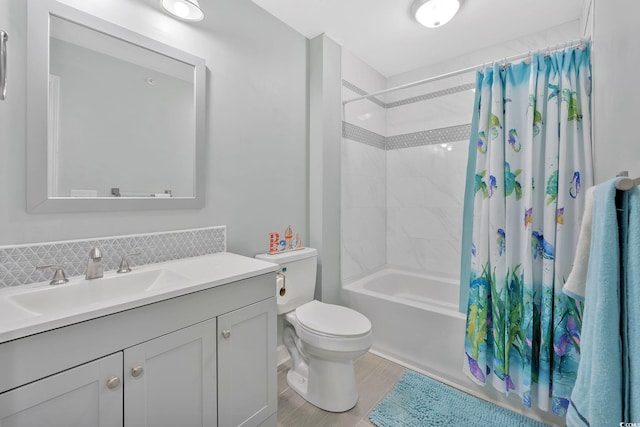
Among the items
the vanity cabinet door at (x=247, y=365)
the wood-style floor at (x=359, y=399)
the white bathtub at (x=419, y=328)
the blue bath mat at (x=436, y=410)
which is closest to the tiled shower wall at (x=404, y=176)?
the white bathtub at (x=419, y=328)

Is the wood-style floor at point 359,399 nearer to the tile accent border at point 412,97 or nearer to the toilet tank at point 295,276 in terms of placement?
the toilet tank at point 295,276

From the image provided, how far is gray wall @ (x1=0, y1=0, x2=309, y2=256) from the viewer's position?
3.48ft

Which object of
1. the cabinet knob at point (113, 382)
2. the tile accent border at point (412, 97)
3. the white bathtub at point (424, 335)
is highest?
the tile accent border at point (412, 97)

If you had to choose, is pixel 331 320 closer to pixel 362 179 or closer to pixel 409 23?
pixel 362 179

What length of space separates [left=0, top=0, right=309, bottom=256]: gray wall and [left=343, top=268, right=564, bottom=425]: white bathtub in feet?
2.58

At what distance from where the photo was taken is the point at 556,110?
1.57m

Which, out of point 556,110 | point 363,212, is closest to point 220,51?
point 363,212

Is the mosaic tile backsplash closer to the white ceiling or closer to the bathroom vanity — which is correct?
the bathroom vanity

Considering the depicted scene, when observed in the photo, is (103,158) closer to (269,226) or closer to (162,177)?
(162,177)

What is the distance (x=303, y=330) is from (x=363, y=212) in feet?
4.48

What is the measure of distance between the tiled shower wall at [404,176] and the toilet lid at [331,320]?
645 mm

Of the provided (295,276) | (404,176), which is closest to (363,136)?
(404,176)

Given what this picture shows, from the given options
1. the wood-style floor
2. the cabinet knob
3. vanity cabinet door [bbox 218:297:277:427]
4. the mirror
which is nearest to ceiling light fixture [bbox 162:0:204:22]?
the mirror

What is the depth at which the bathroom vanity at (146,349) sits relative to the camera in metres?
0.75
